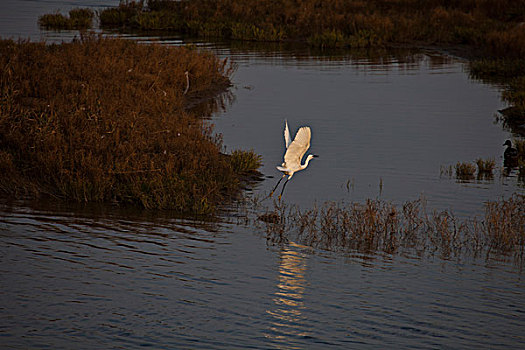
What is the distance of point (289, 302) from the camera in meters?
7.00

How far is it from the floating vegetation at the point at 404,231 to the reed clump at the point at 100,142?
146 centimetres

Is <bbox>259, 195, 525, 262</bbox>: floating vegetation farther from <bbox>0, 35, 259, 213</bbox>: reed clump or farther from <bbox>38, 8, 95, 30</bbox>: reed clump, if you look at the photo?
<bbox>38, 8, 95, 30</bbox>: reed clump

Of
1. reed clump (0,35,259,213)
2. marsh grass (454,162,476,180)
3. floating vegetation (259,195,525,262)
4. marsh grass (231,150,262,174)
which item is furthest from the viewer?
marsh grass (454,162,476,180)

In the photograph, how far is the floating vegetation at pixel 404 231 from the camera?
879cm

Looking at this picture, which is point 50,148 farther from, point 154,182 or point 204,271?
point 204,271

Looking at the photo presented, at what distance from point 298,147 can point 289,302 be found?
119 inches

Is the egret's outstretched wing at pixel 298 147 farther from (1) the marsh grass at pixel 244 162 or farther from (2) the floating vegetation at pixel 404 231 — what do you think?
(1) the marsh grass at pixel 244 162

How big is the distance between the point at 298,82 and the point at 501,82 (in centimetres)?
721

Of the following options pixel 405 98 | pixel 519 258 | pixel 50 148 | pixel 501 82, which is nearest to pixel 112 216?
pixel 50 148

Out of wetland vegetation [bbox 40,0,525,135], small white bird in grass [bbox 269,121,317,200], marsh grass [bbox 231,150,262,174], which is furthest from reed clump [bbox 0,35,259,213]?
wetland vegetation [bbox 40,0,525,135]

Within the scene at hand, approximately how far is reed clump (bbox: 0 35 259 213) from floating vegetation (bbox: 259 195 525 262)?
→ 146 centimetres

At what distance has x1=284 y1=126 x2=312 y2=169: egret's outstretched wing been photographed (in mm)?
9273

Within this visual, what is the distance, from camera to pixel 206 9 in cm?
3788

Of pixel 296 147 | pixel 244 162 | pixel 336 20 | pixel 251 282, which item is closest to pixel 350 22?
pixel 336 20
